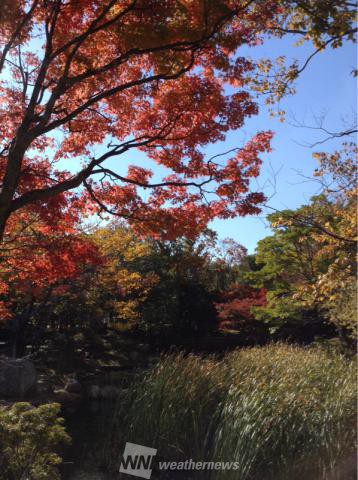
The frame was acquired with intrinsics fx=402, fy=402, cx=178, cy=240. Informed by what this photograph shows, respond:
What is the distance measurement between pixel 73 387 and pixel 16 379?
1788 millimetres

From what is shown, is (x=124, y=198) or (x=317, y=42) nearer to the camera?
(x=317, y=42)

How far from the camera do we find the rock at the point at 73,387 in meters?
11.2

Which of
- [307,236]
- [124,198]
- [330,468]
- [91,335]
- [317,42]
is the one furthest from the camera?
[91,335]

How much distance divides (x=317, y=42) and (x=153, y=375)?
19.2ft

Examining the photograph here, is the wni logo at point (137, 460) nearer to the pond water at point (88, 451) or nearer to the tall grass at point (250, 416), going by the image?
the tall grass at point (250, 416)

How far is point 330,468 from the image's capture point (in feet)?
14.8

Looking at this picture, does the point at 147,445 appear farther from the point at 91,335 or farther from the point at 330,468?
the point at 91,335

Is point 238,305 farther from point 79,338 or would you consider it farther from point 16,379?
point 16,379

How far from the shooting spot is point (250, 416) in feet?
17.3

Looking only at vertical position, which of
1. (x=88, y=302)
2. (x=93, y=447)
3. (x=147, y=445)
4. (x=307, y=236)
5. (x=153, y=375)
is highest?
(x=307, y=236)

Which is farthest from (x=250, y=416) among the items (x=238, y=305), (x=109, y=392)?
(x=238, y=305)

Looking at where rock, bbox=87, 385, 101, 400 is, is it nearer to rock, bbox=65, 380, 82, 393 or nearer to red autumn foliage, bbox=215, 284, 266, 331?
rock, bbox=65, 380, 82, 393

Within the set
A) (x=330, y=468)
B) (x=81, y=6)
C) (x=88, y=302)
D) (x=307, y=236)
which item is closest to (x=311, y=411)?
(x=330, y=468)

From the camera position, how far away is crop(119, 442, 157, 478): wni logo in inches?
226
